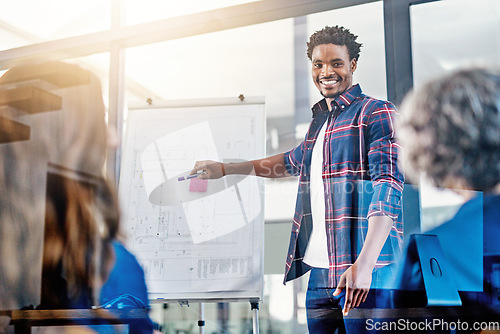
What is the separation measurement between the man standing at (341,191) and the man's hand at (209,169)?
0.72 feet

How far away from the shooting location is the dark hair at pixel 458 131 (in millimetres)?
1576

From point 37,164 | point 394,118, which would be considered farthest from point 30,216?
point 394,118

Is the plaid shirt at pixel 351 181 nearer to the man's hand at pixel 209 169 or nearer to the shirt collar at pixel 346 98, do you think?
the shirt collar at pixel 346 98

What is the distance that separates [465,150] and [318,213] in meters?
0.54

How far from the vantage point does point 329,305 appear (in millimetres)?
1722

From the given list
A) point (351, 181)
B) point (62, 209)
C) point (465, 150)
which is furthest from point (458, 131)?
point (62, 209)

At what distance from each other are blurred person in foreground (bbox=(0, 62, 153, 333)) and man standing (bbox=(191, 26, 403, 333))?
61cm

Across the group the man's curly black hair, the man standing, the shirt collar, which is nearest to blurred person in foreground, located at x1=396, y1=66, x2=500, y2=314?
the man standing

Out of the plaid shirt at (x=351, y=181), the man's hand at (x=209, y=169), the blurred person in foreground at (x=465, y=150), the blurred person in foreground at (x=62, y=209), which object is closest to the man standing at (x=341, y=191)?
the plaid shirt at (x=351, y=181)

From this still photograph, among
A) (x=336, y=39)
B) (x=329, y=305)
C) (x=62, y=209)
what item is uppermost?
(x=336, y=39)

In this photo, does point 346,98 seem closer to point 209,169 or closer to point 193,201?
point 209,169

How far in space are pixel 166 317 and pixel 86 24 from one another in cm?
147

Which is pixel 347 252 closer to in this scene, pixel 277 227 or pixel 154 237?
pixel 277 227

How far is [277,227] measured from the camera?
194 centimetres
